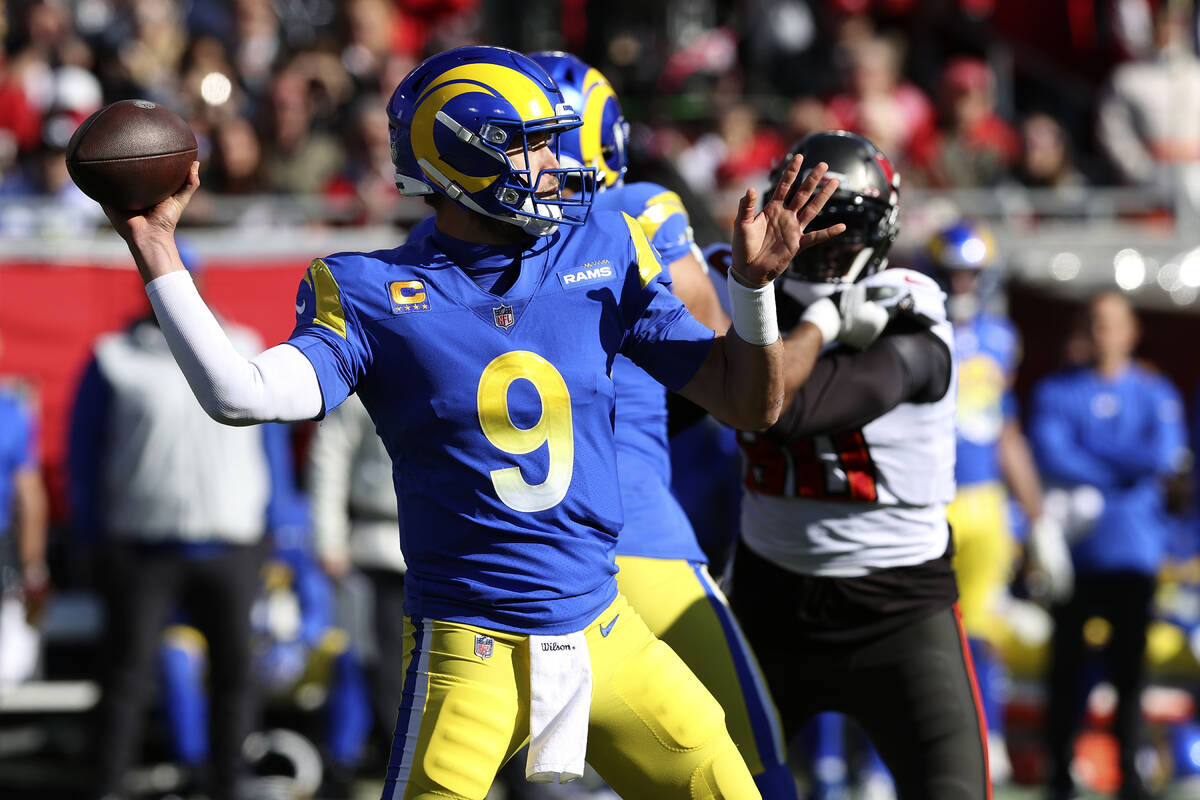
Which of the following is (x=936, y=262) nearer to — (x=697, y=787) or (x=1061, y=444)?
(x=1061, y=444)

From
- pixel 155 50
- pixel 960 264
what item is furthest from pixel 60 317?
pixel 960 264

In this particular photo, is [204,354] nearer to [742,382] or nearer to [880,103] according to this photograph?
[742,382]

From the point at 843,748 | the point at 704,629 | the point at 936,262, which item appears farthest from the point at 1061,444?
the point at 704,629

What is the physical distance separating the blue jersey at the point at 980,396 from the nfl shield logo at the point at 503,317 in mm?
3946

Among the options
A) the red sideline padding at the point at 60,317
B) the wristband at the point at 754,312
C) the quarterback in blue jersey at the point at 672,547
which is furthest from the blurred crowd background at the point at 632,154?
the wristband at the point at 754,312

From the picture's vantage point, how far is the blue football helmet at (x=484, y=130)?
2.80 metres

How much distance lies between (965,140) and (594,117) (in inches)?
224

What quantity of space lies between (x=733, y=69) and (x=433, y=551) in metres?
8.26

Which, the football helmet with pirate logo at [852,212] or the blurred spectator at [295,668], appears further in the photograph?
the blurred spectator at [295,668]

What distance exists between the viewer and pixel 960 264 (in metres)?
6.39

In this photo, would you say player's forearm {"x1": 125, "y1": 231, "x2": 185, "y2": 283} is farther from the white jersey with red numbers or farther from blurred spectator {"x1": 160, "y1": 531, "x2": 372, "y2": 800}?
blurred spectator {"x1": 160, "y1": 531, "x2": 372, "y2": 800}

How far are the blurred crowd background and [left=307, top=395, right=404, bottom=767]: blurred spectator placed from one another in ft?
0.44

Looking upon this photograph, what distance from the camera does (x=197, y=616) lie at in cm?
571

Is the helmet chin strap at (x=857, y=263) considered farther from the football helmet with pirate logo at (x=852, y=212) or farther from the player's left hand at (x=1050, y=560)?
the player's left hand at (x=1050, y=560)
